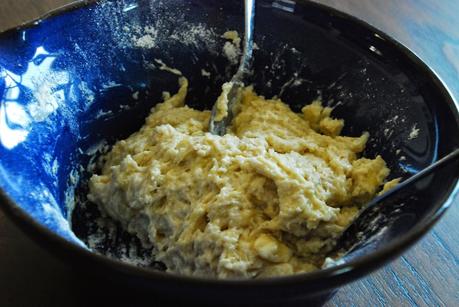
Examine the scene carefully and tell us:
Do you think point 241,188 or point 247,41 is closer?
point 241,188

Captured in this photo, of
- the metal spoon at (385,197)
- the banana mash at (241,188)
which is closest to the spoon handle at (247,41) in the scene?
the banana mash at (241,188)

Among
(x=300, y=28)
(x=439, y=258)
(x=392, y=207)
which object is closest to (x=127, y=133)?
(x=300, y=28)

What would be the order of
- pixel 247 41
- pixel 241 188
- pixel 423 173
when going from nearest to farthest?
pixel 423 173
pixel 241 188
pixel 247 41

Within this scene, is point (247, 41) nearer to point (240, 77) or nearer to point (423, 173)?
point (240, 77)

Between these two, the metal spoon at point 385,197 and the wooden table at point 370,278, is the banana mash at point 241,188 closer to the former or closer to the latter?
the metal spoon at point 385,197

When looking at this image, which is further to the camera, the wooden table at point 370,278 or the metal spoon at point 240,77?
the metal spoon at point 240,77

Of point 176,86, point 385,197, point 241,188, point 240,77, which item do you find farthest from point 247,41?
point 385,197
